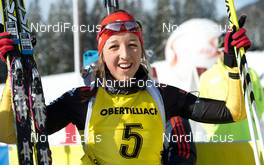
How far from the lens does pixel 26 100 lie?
2709mm

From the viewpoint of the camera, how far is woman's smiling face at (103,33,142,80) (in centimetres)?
283

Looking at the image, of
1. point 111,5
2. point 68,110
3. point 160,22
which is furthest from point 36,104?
point 160,22

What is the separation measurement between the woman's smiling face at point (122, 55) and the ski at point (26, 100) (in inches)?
15.5

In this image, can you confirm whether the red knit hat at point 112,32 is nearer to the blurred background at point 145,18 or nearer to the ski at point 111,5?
the ski at point 111,5

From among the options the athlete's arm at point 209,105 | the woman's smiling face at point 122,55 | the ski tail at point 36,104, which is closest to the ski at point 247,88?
the athlete's arm at point 209,105

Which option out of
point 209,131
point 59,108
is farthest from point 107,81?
point 209,131

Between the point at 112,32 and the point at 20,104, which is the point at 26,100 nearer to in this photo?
the point at 20,104

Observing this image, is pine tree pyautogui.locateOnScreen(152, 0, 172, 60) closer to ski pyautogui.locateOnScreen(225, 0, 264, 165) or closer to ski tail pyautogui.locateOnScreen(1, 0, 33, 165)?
ski pyautogui.locateOnScreen(225, 0, 264, 165)

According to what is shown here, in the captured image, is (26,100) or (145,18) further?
(145,18)

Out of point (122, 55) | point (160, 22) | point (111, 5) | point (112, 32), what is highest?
point (160, 22)

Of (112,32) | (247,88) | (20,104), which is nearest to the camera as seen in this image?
(20,104)

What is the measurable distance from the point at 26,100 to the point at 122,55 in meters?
0.54

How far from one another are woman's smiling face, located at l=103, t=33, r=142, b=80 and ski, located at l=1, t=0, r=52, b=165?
0.39 metres

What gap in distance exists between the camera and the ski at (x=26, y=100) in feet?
8.68
